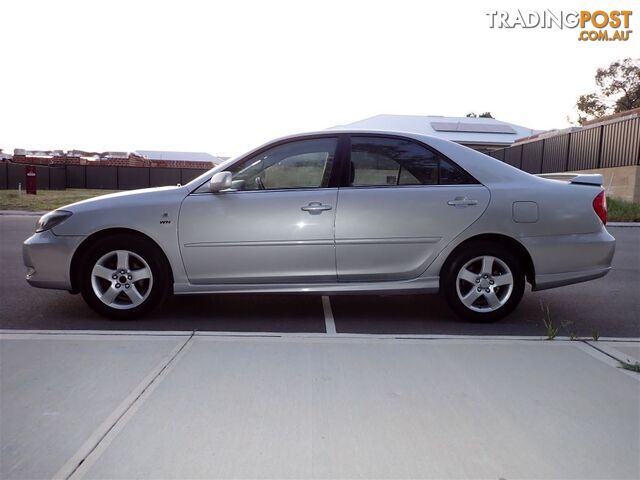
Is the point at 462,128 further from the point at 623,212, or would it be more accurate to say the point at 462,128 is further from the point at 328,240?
the point at 328,240

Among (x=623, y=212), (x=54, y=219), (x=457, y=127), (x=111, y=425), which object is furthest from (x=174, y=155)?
(x=111, y=425)

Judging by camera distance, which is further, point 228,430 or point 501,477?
point 228,430

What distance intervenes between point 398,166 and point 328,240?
0.96m

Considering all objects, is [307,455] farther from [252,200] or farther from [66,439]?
[252,200]

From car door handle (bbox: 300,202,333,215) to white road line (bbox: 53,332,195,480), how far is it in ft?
5.62

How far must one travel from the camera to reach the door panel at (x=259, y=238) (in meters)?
5.05

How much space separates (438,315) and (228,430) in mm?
3062

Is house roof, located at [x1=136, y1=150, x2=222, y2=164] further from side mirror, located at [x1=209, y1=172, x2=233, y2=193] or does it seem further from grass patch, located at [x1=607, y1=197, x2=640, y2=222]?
side mirror, located at [x1=209, y1=172, x2=233, y2=193]

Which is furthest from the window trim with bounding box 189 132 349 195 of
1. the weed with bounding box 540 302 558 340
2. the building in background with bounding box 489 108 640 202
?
the building in background with bounding box 489 108 640 202

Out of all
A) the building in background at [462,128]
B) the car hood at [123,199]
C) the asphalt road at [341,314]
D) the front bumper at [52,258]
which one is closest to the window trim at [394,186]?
the asphalt road at [341,314]

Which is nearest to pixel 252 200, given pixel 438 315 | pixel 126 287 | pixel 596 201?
pixel 126 287

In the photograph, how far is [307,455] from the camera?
2.72 metres

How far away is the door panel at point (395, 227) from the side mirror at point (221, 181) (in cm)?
97

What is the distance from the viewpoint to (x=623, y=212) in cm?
1895
